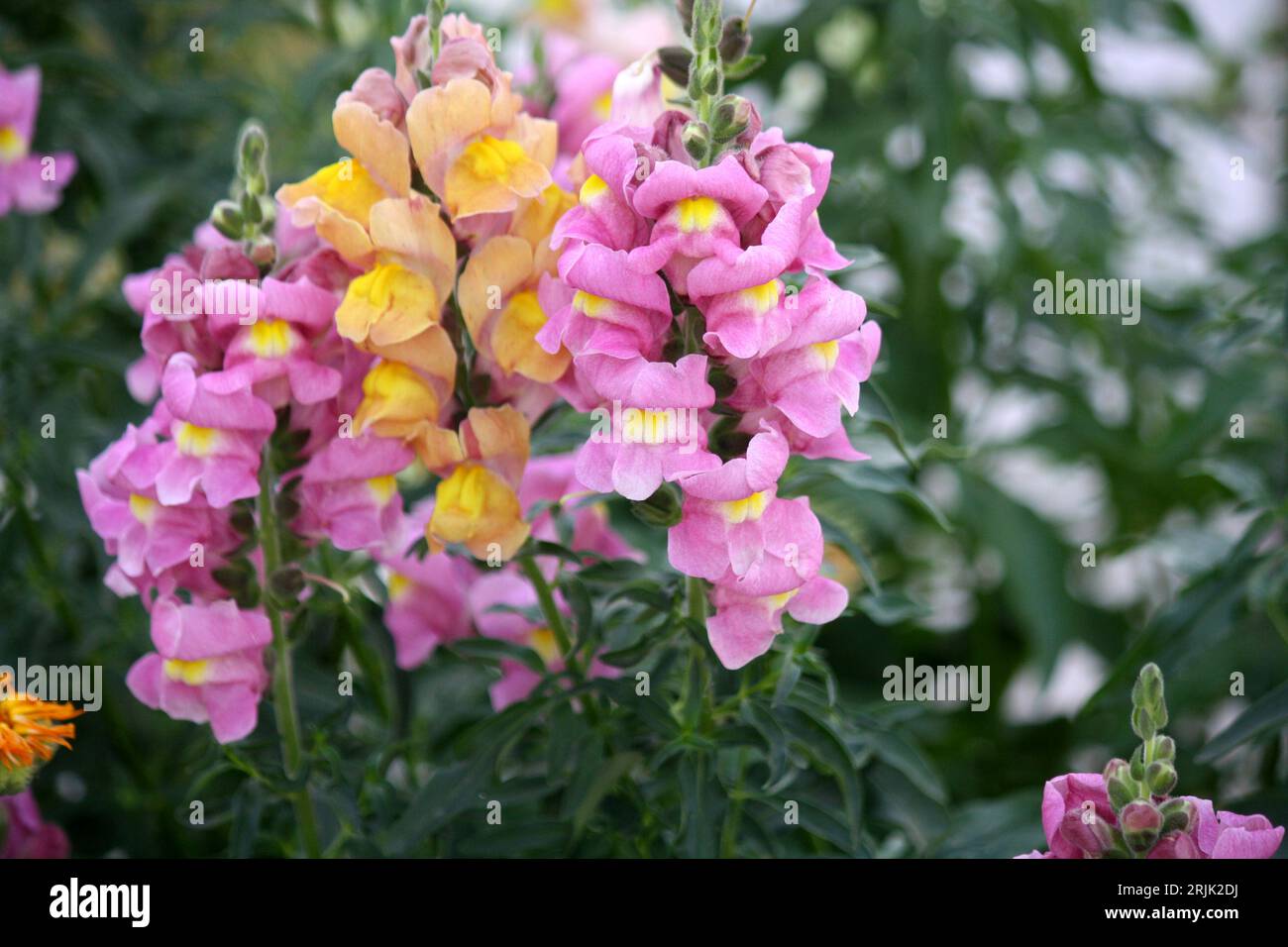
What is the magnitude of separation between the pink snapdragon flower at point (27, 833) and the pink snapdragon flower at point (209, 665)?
6.6 inches

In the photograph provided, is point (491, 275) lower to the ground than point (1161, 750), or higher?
higher

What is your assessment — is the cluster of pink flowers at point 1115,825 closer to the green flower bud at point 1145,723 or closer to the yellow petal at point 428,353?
the green flower bud at point 1145,723

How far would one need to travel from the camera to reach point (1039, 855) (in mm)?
652

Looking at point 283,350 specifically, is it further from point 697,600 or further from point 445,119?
point 697,600

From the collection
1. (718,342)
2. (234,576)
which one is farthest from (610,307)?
(234,576)

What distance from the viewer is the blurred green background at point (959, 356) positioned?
0.99 meters

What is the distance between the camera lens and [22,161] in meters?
1.03

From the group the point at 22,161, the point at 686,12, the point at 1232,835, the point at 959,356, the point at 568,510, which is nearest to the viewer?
the point at 1232,835

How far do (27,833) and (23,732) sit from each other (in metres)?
0.21

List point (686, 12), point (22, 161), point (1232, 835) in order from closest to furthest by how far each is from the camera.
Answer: point (1232, 835) → point (686, 12) → point (22, 161)

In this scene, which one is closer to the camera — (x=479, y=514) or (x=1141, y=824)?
(x=1141, y=824)

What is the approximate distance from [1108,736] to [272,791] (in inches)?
27.4
